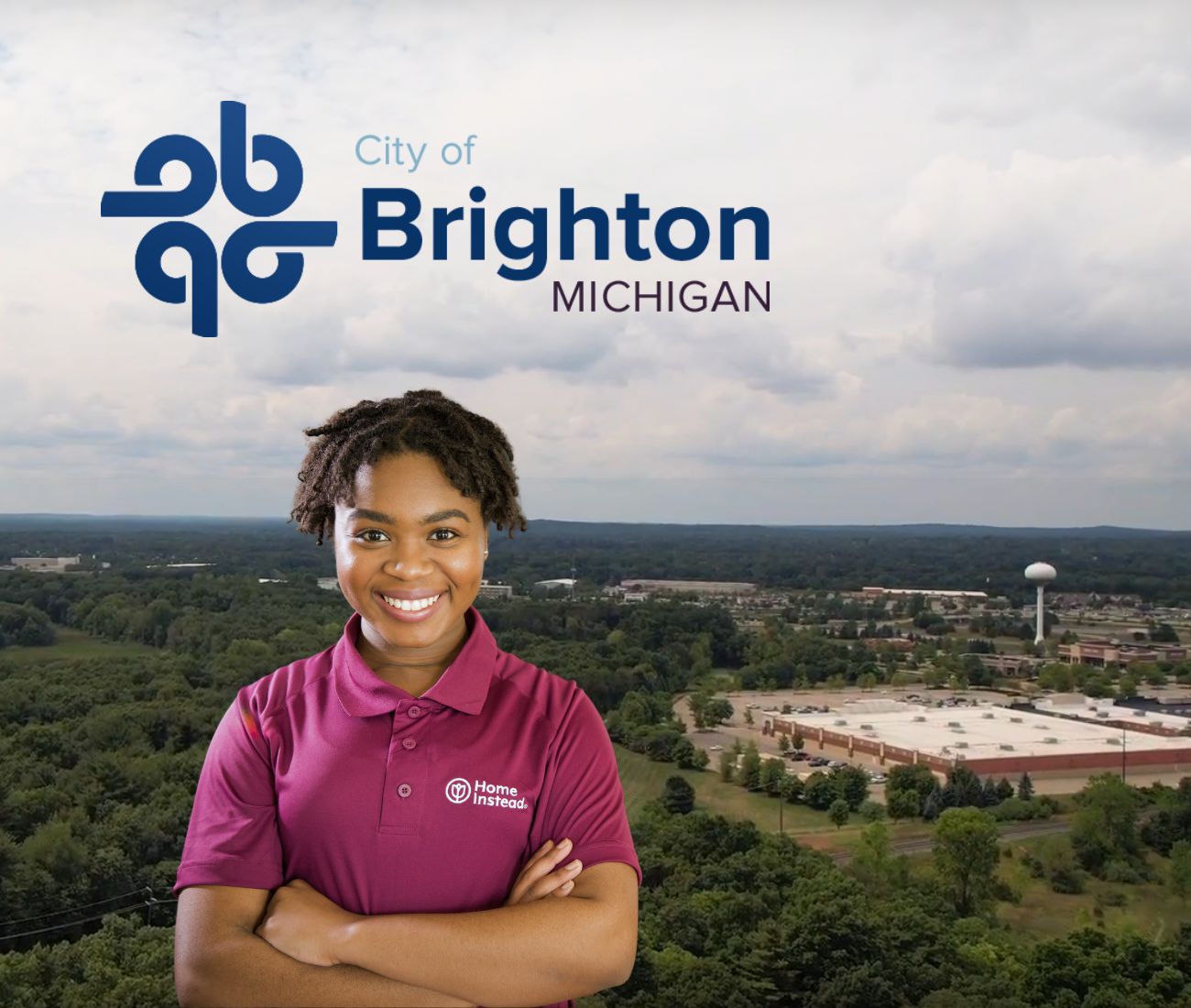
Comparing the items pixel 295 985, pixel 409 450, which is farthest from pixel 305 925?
pixel 409 450

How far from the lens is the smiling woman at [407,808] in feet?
Result: 3.25

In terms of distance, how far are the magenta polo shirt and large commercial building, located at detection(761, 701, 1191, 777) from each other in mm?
3654

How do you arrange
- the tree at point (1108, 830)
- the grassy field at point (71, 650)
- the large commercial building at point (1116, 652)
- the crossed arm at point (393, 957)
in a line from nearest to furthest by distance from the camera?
the crossed arm at point (393, 957)
the tree at point (1108, 830)
the large commercial building at point (1116, 652)
the grassy field at point (71, 650)

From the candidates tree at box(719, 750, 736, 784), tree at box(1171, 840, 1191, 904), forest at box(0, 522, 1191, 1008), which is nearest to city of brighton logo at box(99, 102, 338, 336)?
forest at box(0, 522, 1191, 1008)

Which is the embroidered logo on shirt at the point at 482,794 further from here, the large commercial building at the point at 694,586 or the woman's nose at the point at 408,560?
the large commercial building at the point at 694,586

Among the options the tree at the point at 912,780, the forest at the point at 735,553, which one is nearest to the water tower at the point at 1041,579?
the forest at the point at 735,553

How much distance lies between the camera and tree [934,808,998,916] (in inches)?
170

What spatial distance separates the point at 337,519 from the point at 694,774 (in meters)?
3.86

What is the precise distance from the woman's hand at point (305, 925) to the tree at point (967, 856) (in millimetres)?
3773

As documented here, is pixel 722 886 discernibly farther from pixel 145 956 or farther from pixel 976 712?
pixel 145 956

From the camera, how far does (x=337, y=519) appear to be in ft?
3.61

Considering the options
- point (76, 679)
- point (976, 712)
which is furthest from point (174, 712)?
point (976, 712)

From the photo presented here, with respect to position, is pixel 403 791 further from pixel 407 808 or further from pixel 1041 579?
pixel 1041 579

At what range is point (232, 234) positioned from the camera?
352 cm
